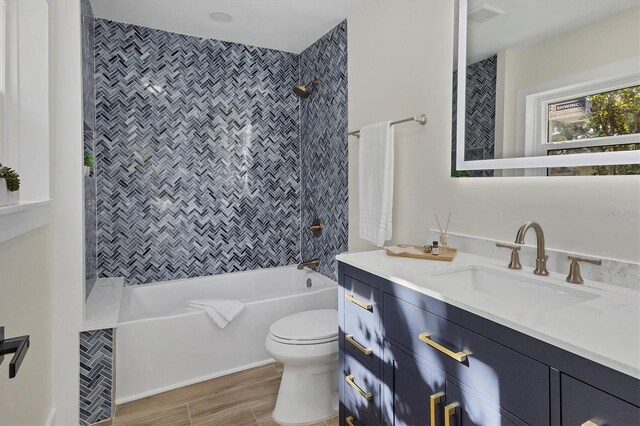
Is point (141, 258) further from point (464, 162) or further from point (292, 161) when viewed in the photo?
point (464, 162)

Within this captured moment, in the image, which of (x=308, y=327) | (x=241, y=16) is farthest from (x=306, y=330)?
(x=241, y=16)

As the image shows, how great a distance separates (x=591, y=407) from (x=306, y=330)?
1.48m

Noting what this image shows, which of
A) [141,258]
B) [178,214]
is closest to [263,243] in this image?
[178,214]

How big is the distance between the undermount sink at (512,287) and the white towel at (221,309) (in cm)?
158

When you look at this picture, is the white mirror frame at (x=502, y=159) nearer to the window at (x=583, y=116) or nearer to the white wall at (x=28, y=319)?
the window at (x=583, y=116)

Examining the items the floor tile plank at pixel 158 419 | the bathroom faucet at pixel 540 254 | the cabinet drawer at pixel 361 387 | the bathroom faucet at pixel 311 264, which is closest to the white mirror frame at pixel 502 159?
the bathroom faucet at pixel 540 254

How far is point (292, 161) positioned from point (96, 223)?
5.71 ft

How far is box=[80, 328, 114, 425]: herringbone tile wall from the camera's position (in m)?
2.05

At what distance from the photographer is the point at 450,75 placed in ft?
6.03

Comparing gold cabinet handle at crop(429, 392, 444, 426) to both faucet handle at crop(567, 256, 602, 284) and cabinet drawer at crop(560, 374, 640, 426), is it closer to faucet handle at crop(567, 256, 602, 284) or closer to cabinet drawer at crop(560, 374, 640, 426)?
cabinet drawer at crop(560, 374, 640, 426)

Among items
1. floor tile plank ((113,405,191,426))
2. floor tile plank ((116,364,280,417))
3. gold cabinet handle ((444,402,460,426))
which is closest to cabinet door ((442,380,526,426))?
gold cabinet handle ((444,402,460,426))

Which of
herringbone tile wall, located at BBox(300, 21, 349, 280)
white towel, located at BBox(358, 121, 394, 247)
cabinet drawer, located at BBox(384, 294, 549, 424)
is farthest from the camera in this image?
herringbone tile wall, located at BBox(300, 21, 349, 280)

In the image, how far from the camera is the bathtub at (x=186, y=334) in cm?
229

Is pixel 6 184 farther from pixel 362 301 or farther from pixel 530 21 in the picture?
pixel 530 21
